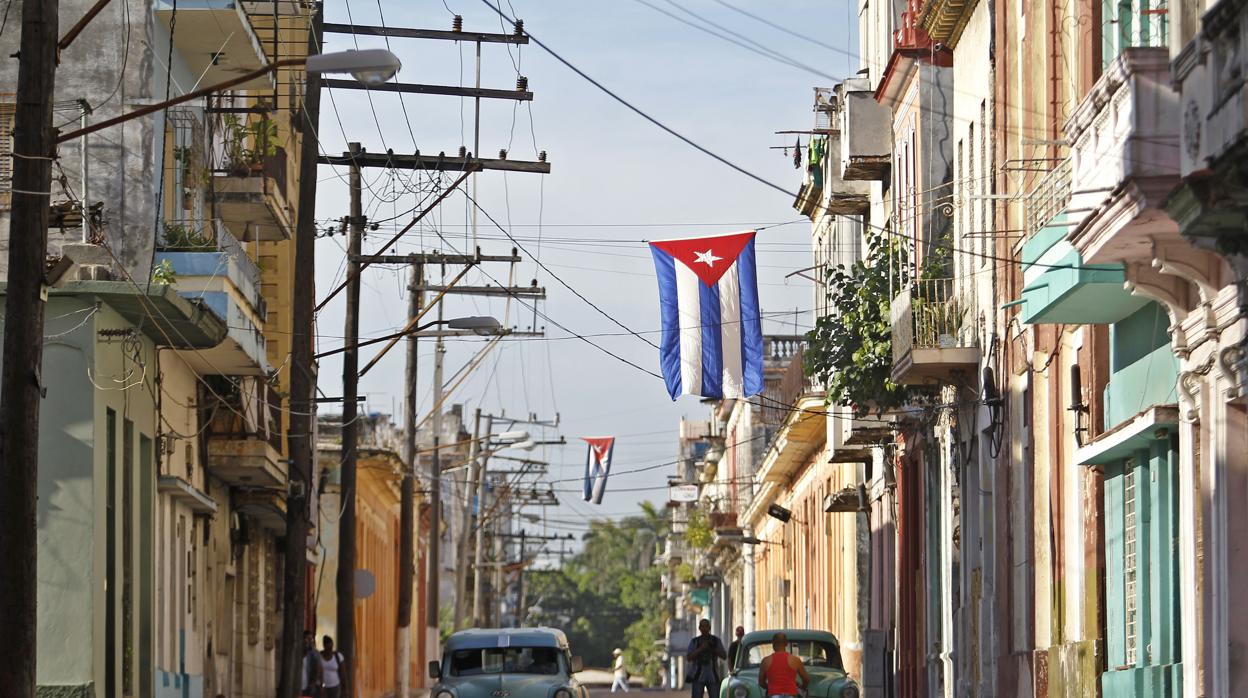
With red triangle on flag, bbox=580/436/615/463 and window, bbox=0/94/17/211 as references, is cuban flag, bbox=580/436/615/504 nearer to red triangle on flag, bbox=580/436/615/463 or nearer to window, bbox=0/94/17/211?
red triangle on flag, bbox=580/436/615/463

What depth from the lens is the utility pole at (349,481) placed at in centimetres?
3422

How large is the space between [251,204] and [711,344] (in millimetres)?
6922

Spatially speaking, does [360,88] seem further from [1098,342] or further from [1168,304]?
[1168,304]

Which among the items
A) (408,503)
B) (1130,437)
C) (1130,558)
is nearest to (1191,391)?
(1130,437)

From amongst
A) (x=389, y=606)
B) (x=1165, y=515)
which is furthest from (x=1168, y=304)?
(x=389, y=606)

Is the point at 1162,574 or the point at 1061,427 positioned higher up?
the point at 1061,427

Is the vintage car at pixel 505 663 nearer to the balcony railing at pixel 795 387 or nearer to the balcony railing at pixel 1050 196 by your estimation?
the balcony railing at pixel 1050 196

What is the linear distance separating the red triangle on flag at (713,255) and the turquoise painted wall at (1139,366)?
8.54m

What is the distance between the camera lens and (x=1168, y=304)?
648 inches

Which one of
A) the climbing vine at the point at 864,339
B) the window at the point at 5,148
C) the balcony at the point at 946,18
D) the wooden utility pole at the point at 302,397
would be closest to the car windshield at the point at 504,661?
the wooden utility pole at the point at 302,397

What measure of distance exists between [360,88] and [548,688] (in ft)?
33.3

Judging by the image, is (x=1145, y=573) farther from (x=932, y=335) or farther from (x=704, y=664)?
(x=704, y=664)

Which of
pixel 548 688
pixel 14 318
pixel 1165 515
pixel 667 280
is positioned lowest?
pixel 548 688

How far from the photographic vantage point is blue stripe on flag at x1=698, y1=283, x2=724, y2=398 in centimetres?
2764
